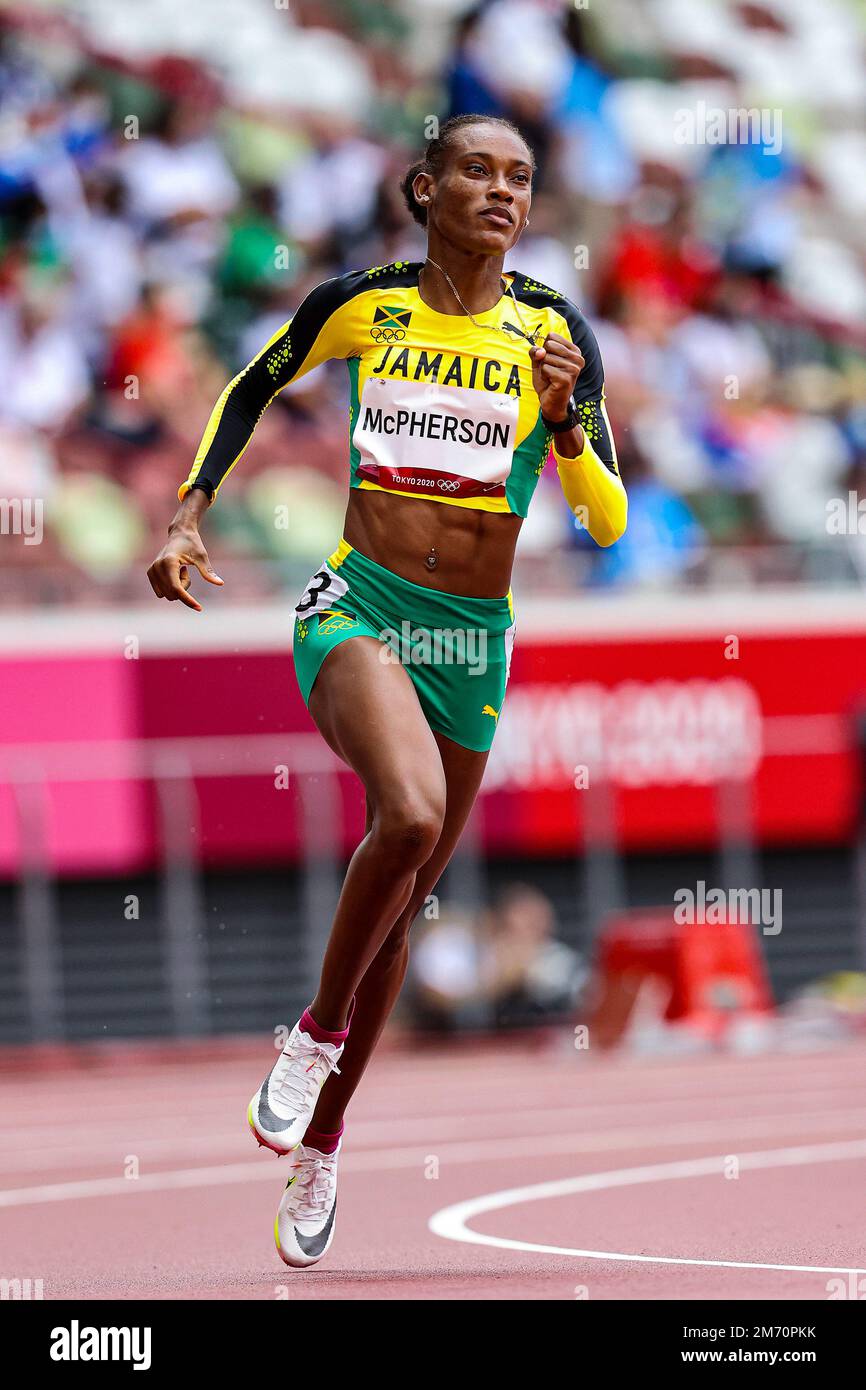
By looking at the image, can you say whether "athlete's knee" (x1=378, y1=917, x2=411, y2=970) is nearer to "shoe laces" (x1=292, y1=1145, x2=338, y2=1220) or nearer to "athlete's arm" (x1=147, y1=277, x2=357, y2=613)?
"shoe laces" (x1=292, y1=1145, x2=338, y2=1220)

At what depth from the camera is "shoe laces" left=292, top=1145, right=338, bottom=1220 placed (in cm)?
614

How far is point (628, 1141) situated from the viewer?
1026 cm

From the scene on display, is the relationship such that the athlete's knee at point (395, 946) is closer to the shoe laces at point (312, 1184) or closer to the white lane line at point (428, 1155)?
the shoe laces at point (312, 1184)

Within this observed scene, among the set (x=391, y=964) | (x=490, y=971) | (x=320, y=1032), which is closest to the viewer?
(x=320, y=1032)

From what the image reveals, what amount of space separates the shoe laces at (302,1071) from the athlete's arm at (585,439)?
1.44 m

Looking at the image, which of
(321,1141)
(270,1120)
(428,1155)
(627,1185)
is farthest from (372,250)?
(270,1120)

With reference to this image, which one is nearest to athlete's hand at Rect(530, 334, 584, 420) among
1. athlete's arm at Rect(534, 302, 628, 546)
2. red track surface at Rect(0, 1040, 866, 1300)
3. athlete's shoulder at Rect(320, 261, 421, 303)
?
athlete's arm at Rect(534, 302, 628, 546)

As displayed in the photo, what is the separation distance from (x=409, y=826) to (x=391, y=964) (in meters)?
0.73

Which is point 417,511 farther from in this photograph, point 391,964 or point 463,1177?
point 463,1177

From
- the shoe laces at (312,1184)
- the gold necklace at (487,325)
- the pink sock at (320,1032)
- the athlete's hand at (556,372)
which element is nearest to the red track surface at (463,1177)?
the shoe laces at (312,1184)

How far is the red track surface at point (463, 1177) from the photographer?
591cm

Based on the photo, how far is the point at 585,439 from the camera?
232 inches

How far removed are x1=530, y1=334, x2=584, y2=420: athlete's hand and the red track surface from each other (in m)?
2.06
